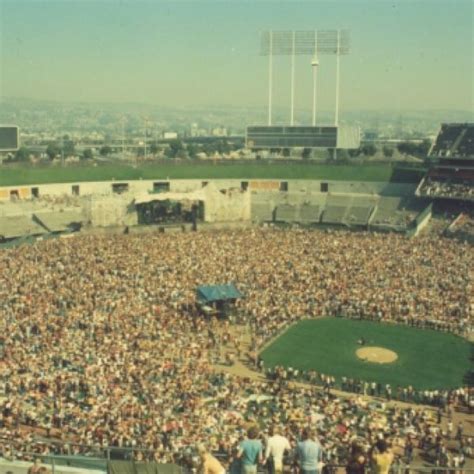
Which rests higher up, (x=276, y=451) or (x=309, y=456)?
(x=309, y=456)

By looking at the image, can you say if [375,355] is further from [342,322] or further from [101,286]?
[101,286]

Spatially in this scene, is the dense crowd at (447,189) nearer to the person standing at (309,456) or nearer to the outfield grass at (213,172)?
the outfield grass at (213,172)

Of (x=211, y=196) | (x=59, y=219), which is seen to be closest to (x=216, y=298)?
(x=211, y=196)

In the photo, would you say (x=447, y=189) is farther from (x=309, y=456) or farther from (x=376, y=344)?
(x=309, y=456)

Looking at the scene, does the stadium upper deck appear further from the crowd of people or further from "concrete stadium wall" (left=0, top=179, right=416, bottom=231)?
the crowd of people

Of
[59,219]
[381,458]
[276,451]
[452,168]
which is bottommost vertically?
[59,219]

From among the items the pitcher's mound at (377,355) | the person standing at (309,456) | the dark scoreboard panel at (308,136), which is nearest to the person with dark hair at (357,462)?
the person standing at (309,456)


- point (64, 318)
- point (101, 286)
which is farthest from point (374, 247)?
point (64, 318)

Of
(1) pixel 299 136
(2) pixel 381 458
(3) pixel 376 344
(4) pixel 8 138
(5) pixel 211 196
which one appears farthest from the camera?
(1) pixel 299 136
